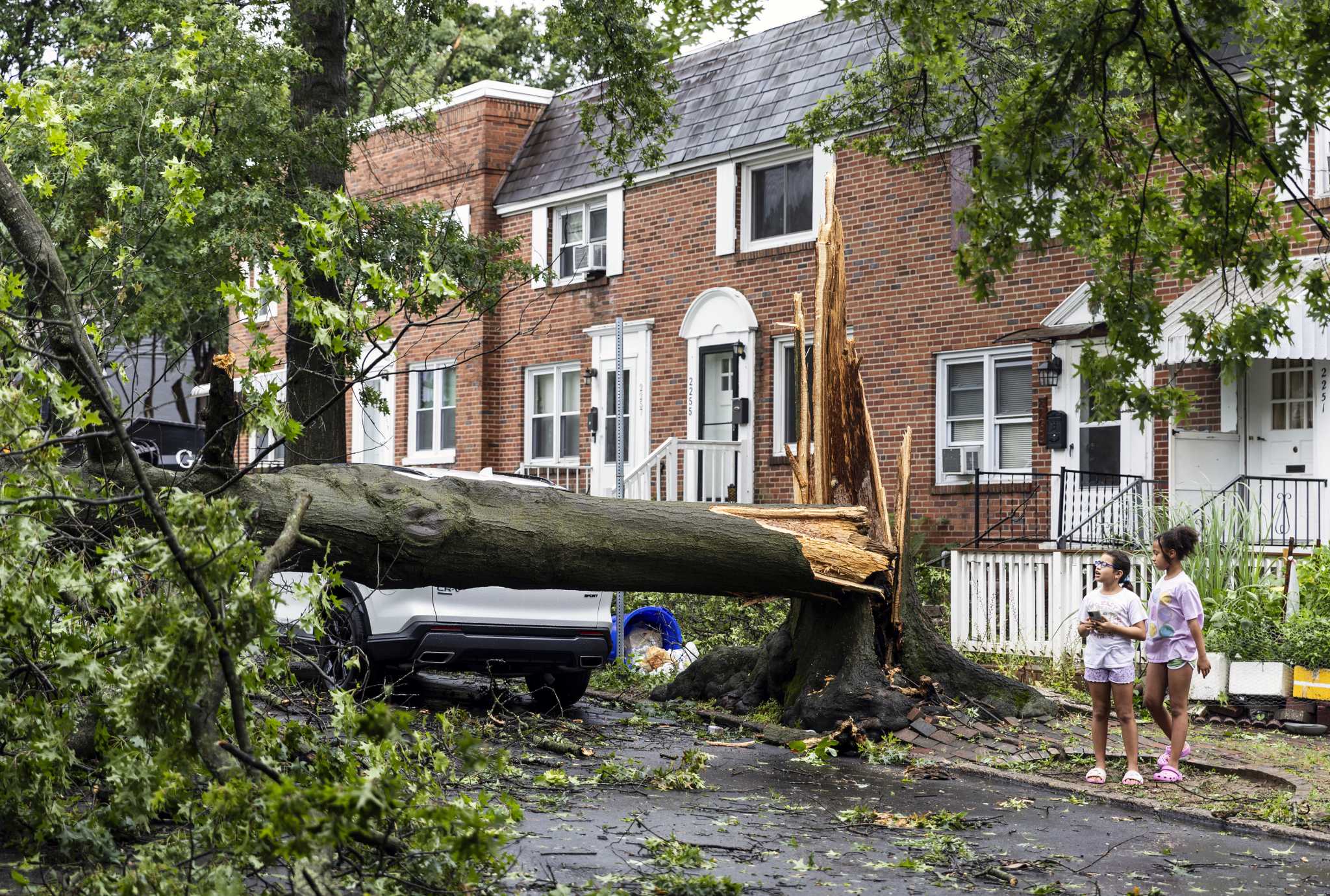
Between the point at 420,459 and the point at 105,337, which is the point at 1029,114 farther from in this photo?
the point at 420,459

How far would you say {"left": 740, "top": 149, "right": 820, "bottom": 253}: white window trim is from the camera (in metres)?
19.7

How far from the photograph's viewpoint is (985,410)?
58.6 feet

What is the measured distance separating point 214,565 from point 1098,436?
13412mm

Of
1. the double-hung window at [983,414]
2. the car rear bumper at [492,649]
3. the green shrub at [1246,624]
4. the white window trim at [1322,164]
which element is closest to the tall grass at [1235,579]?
the green shrub at [1246,624]

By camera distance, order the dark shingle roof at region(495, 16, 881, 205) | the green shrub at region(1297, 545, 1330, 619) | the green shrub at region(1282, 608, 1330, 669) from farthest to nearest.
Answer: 1. the dark shingle roof at region(495, 16, 881, 205)
2. the green shrub at region(1297, 545, 1330, 619)
3. the green shrub at region(1282, 608, 1330, 669)

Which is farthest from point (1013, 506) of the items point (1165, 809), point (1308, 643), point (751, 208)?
point (1165, 809)

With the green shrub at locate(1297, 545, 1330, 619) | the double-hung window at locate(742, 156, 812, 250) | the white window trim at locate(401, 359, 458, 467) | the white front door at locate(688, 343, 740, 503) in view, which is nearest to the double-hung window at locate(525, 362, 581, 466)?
the white window trim at locate(401, 359, 458, 467)

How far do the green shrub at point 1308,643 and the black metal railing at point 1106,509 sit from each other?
2.34 m

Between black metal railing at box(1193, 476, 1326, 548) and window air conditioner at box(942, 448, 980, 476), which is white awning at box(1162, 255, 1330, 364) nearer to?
black metal railing at box(1193, 476, 1326, 548)

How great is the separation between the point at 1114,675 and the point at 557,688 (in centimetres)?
462

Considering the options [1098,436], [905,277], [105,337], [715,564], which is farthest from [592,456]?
[105,337]

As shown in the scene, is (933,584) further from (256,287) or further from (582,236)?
(256,287)

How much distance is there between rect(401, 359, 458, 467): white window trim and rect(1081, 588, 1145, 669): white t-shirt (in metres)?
16.4

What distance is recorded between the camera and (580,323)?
22.8 metres
